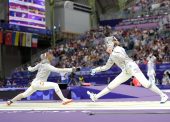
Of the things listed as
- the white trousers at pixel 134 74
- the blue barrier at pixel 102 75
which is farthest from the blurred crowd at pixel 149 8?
the white trousers at pixel 134 74

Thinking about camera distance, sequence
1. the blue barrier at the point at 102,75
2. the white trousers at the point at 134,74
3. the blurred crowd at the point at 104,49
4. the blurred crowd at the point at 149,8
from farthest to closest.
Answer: the blurred crowd at the point at 149,8, the blurred crowd at the point at 104,49, the blue barrier at the point at 102,75, the white trousers at the point at 134,74

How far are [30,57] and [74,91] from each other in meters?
17.8

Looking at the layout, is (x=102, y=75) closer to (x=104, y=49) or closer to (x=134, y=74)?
(x=104, y=49)

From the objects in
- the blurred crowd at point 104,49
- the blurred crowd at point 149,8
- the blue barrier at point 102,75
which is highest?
the blurred crowd at point 149,8

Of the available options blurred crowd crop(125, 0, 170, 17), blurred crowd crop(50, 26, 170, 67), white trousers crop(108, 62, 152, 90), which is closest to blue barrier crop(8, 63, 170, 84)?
blurred crowd crop(50, 26, 170, 67)

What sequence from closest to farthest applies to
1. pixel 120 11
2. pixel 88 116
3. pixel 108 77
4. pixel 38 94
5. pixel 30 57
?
1. pixel 88 116
2. pixel 38 94
3. pixel 108 77
4. pixel 30 57
5. pixel 120 11

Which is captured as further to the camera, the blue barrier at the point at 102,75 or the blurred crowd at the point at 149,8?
the blurred crowd at the point at 149,8

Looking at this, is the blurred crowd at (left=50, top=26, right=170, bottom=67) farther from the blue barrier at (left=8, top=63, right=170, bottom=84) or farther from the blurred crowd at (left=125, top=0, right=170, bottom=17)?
the blurred crowd at (left=125, top=0, right=170, bottom=17)

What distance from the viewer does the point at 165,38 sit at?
70.5 feet

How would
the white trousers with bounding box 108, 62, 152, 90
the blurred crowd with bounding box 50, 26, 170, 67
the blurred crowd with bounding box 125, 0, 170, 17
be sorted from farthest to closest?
1. the blurred crowd with bounding box 125, 0, 170, 17
2. the blurred crowd with bounding box 50, 26, 170, 67
3. the white trousers with bounding box 108, 62, 152, 90

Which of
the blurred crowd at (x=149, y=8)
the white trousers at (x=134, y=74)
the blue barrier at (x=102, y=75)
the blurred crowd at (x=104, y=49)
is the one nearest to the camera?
the white trousers at (x=134, y=74)

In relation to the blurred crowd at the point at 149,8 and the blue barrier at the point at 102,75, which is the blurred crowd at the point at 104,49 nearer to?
the blue barrier at the point at 102,75

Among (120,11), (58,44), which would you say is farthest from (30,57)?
(120,11)

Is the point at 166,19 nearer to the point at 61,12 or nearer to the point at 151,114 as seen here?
the point at 61,12
